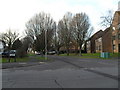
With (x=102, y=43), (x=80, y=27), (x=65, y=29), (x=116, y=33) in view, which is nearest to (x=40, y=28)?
(x=80, y=27)

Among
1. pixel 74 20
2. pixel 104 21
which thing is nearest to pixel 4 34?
pixel 74 20

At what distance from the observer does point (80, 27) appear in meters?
63.7

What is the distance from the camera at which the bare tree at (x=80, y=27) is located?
6372 cm

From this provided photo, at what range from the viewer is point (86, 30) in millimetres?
64312

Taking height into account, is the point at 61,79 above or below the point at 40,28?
below

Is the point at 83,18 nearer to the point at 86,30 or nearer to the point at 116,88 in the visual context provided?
the point at 86,30

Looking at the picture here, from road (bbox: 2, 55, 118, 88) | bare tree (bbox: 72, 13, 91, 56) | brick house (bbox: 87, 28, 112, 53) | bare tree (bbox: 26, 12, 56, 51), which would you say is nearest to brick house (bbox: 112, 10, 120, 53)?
brick house (bbox: 87, 28, 112, 53)

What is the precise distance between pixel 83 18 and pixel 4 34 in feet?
89.5

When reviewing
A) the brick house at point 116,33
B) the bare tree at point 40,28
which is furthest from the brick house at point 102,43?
the bare tree at point 40,28

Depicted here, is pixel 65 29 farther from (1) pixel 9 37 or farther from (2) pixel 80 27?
(1) pixel 9 37

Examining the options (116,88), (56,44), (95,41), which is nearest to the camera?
(116,88)

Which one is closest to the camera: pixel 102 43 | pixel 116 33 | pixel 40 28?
pixel 40 28

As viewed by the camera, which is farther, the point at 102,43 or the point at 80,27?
the point at 102,43

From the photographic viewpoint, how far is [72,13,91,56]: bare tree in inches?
2509
